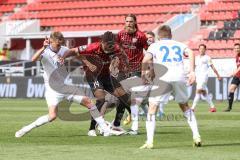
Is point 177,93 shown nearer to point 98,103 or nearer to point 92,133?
point 92,133

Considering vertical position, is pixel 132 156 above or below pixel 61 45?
below

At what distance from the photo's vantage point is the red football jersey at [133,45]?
14648 millimetres

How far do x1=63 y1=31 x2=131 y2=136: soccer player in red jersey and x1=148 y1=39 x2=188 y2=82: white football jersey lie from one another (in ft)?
7.26

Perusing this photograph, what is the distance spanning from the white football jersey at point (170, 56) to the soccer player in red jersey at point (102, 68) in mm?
2213

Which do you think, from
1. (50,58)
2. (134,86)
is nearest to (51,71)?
(50,58)

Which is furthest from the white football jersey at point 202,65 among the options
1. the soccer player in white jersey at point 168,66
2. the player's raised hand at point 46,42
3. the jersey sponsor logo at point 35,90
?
the soccer player in white jersey at point 168,66

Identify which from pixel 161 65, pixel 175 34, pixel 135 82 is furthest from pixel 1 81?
pixel 161 65

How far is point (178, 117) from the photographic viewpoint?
19.8m

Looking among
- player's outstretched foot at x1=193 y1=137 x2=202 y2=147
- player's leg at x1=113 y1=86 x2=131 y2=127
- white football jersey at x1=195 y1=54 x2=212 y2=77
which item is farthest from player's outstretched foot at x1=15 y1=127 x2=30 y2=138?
white football jersey at x1=195 y1=54 x2=212 y2=77

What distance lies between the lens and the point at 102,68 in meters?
14.1

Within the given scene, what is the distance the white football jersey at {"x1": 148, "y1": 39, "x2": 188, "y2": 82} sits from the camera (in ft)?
37.1

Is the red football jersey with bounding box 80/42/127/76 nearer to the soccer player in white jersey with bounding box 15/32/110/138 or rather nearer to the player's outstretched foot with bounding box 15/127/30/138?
the soccer player in white jersey with bounding box 15/32/110/138

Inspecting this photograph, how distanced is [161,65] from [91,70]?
280cm

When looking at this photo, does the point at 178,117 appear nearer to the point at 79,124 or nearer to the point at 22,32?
the point at 79,124
